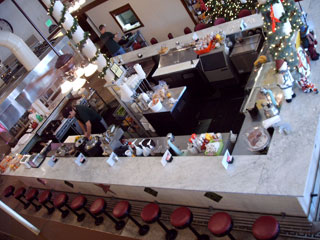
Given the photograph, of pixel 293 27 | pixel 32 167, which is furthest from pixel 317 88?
pixel 32 167

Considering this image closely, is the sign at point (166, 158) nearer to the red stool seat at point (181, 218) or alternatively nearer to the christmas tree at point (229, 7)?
the red stool seat at point (181, 218)

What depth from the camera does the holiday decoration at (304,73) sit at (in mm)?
3900

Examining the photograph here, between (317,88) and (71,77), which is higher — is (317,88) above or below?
below

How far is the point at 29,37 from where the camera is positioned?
1017 cm

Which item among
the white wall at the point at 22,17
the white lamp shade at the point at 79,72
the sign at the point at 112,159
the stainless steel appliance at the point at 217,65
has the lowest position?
the stainless steel appliance at the point at 217,65

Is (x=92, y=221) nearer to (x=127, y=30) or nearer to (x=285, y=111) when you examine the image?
(x=285, y=111)

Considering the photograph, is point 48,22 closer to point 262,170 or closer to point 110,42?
point 110,42

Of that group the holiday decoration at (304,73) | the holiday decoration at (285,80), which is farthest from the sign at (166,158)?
the holiday decoration at (304,73)

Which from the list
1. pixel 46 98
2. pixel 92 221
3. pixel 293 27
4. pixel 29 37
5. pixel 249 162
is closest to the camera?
pixel 249 162

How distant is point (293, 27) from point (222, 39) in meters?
2.39

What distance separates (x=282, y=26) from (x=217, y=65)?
246 centimetres

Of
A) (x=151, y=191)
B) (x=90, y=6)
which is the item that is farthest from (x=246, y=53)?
(x=90, y=6)

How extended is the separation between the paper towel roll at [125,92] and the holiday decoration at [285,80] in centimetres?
308

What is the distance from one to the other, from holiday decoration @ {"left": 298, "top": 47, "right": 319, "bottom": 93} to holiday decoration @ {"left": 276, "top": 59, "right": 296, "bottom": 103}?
0.13m
